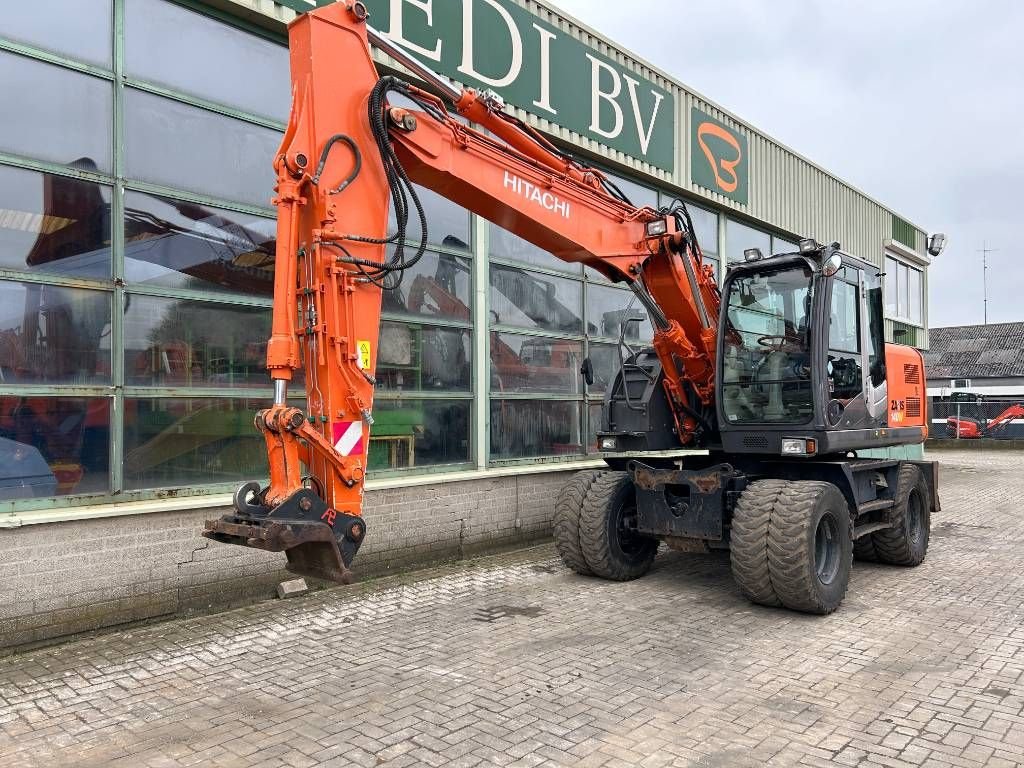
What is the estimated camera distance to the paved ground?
3902 millimetres

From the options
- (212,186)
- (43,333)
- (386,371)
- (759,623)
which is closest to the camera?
(43,333)

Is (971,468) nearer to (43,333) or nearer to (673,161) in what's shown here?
(673,161)

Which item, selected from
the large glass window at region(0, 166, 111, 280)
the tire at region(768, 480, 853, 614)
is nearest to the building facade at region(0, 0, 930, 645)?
the large glass window at region(0, 166, 111, 280)

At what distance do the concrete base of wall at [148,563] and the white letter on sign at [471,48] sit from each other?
4508 mm

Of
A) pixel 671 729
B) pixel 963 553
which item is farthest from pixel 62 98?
pixel 963 553

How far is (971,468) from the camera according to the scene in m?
21.2

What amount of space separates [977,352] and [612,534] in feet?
149

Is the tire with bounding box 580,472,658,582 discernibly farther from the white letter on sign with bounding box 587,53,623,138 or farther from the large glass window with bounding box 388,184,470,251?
the white letter on sign with bounding box 587,53,623,138

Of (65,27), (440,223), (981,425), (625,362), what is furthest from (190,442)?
(981,425)

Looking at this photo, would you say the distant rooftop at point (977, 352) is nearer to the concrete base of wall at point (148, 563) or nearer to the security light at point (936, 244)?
the security light at point (936, 244)

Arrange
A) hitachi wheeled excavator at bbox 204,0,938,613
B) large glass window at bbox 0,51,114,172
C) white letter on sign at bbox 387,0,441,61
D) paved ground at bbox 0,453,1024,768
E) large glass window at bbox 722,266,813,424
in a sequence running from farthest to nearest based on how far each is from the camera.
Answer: white letter on sign at bbox 387,0,441,61
large glass window at bbox 722,266,813,424
large glass window at bbox 0,51,114,172
hitachi wheeled excavator at bbox 204,0,938,613
paved ground at bbox 0,453,1024,768

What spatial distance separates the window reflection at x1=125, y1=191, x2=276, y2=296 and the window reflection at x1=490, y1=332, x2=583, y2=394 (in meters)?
3.01

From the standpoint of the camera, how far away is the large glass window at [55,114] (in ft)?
18.2

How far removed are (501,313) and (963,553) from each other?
601 centimetres
